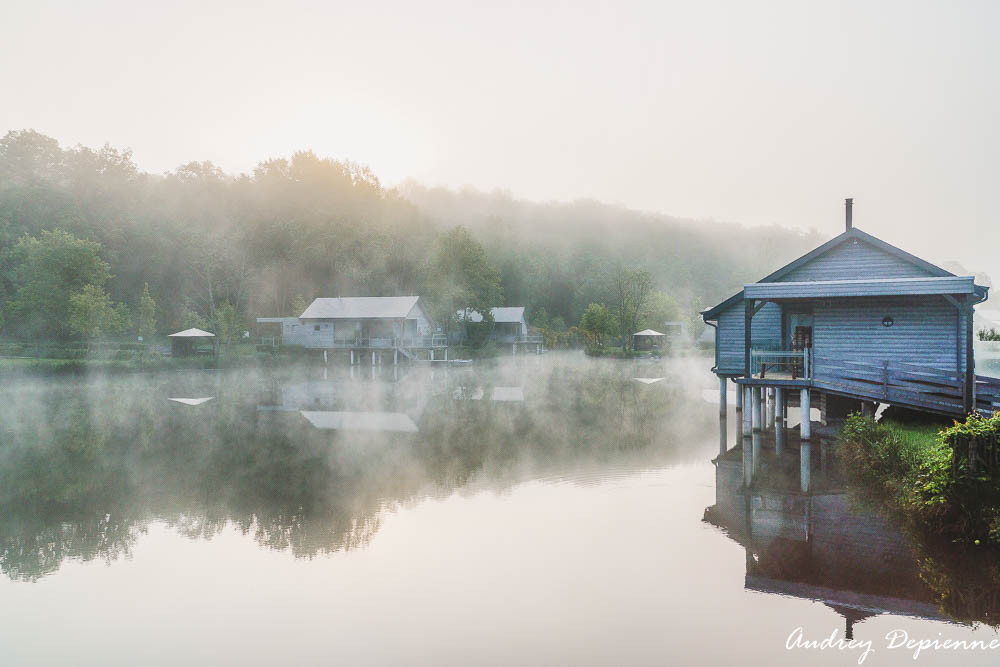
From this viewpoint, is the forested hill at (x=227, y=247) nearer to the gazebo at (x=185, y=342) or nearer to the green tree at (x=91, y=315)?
the green tree at (x=91, y=315)

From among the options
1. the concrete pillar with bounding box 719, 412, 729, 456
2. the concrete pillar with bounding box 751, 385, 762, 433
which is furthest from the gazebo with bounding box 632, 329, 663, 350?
the concrete pillar with bounding box 751, 385, 762, 433

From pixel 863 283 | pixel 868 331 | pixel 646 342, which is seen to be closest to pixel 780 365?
pixel 868 331

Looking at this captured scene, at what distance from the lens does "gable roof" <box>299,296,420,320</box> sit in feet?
182

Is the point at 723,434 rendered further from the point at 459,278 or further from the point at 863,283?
the point at 459,278

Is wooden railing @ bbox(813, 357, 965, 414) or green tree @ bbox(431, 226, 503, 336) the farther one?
green tree @ bbox(431, 226, 503, 336)

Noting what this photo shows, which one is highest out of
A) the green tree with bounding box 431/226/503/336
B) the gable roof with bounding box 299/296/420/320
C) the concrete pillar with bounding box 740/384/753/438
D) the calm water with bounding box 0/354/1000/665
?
the green tree with bounding box 431/226/503/336

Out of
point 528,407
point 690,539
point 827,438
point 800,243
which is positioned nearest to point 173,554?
point 690,539

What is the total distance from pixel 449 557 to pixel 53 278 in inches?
2251

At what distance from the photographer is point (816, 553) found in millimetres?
10375

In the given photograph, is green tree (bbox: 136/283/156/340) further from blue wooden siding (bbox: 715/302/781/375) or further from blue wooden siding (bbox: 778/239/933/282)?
blue wooden siding (bbox: 778/239/933/282)

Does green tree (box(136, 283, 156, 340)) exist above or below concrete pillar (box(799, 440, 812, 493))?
above

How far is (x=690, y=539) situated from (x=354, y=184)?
102 metres

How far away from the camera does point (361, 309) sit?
188 ft

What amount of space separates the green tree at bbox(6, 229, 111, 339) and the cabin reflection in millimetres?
56547
